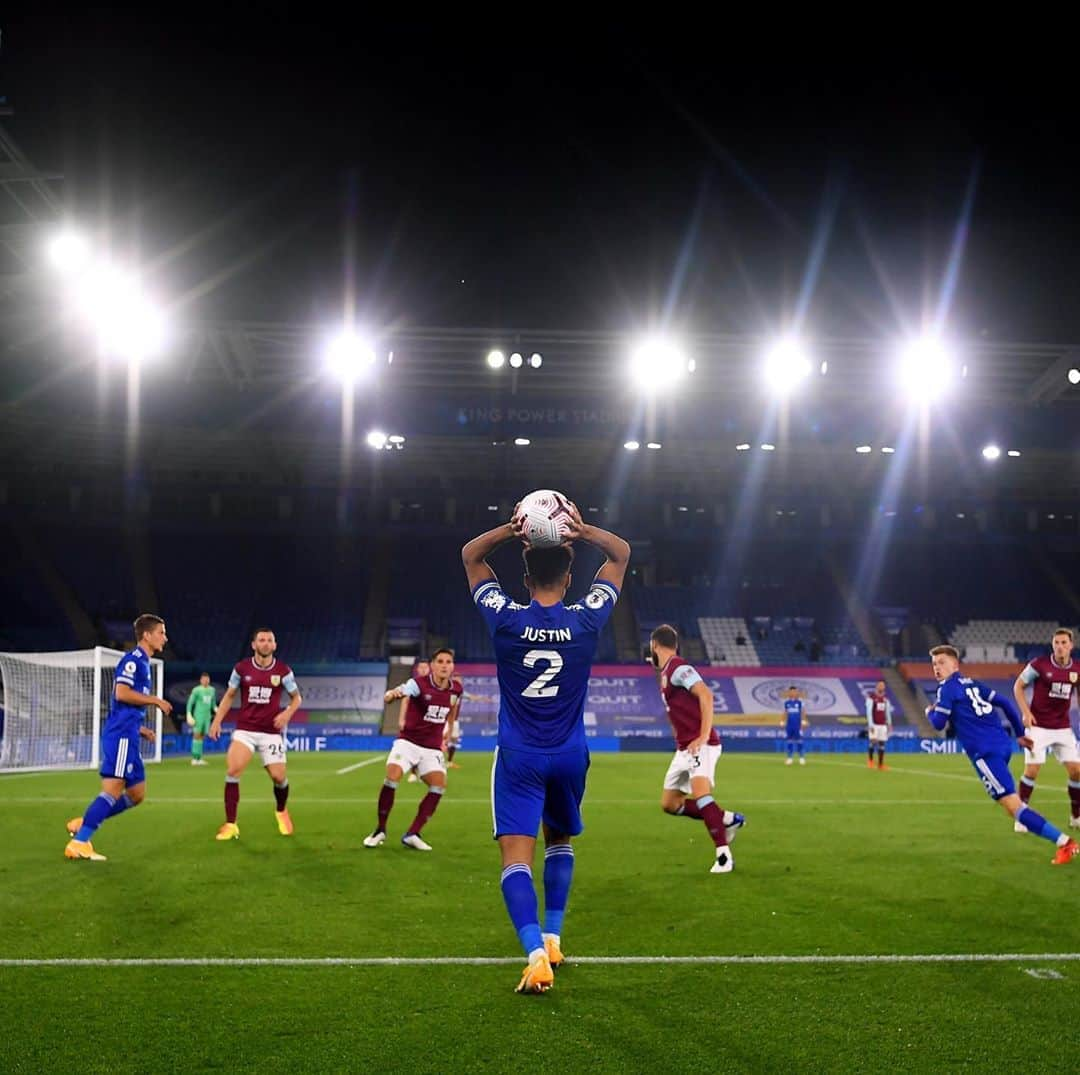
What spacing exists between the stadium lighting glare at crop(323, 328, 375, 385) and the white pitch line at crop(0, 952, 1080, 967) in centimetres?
1580

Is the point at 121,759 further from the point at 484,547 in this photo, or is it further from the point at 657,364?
the point at 657,364

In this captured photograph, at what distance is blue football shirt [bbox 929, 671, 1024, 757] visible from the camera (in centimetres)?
978

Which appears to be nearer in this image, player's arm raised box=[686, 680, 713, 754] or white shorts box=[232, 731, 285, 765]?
player's arm raised box=[686, 680, 713, 754]

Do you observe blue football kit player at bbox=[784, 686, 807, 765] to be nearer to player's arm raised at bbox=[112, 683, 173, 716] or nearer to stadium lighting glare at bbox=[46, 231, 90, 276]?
stadium lighting glare at bbox=[46, 231, 90, 276]

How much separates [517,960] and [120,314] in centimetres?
1800

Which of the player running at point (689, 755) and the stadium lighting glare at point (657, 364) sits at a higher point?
the stadium lighting glare at point (657, 364)

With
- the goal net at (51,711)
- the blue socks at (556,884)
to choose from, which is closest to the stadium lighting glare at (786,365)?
the goal net at (51,711)

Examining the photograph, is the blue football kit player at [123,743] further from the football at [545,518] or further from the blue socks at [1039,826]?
the blue socks at [1039,826]

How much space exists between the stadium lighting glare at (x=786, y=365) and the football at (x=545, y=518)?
1679 cm

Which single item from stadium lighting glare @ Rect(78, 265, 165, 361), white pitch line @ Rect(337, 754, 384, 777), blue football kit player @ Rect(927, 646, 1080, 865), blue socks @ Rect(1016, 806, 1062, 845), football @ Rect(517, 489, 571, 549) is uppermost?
stadium lighting glare @ Rect(78, 265, 165, 361)

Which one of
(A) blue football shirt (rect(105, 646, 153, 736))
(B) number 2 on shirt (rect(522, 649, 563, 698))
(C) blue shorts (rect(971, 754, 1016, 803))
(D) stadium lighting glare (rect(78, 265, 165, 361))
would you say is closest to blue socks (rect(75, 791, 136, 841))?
(A) blue football shirt (rect(105, 646, 153, 736))

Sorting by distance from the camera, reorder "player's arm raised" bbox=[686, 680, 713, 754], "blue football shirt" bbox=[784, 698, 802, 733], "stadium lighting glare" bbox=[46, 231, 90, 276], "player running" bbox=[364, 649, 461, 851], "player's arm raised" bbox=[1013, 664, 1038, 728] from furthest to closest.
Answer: "blue football shirt" bbox=[784, 698, 802, 733] → "stadium lighting glare" bbox=[46, 231, 90, 276] → "player's arm raised" bbox=[1013, 664, 1038, 728] → "player running" bbox=[364, 649, 461, 851] → "player's arm raised" bbox=[686, 680, 713, 754]

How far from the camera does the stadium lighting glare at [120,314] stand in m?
18.1

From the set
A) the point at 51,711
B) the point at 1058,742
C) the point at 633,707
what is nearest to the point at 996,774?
the point at 1058,742
